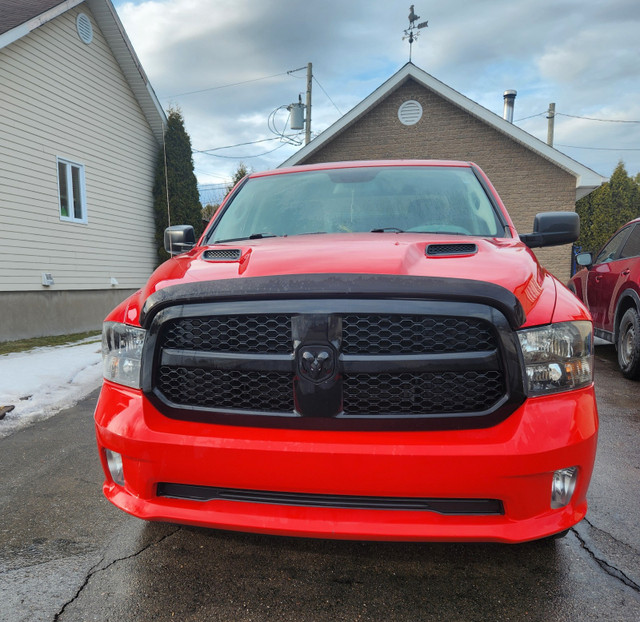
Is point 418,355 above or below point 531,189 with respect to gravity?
below

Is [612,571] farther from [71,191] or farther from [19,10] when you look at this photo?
[19,10]

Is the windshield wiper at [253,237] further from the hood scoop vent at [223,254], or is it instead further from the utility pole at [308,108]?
the utility pole at [308,108]

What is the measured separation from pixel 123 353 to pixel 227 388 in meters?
0.46

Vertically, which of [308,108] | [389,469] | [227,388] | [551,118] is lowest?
[389,469]

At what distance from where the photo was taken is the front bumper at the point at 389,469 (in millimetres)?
1578

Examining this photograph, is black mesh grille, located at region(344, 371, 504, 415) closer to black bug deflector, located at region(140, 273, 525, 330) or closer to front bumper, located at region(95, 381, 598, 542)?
front bumper, located at region(95, 381, 598, 542)

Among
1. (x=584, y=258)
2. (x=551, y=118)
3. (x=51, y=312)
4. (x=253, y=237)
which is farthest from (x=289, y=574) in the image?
(x=551, y=118)

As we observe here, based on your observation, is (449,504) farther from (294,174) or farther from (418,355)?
(294,174)

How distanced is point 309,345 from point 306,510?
1.80 feet

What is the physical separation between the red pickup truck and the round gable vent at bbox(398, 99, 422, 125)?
591 inches

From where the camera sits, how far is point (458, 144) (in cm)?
1534

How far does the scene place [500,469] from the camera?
1.56 m

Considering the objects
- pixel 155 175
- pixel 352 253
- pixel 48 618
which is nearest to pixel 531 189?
pixel 155 175

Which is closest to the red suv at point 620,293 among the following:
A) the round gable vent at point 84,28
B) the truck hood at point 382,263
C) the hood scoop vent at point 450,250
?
the truck hood at point 382,263
